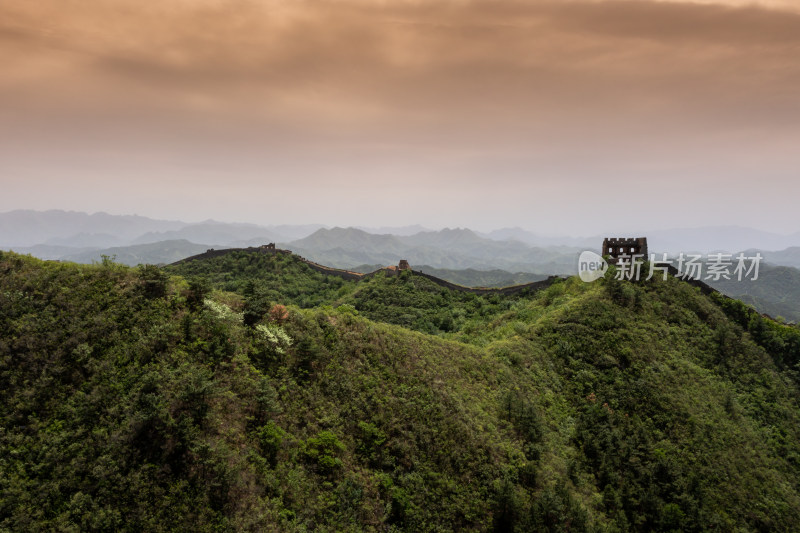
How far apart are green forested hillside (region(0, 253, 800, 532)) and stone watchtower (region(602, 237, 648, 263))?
17090 mm

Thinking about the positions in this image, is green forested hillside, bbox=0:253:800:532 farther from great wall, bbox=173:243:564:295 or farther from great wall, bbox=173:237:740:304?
great wall, bbox=173:243:564:295

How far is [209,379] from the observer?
11117 mm

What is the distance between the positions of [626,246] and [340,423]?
41457mm

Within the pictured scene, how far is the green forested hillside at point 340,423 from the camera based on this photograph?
881cm

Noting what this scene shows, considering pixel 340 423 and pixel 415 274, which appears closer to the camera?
pixel 340 423

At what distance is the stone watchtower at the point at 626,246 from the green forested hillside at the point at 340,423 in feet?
56.1

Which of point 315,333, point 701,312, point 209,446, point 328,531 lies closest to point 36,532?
point 209,446

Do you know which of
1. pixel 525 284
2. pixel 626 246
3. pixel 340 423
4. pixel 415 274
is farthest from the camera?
pixel 415 274

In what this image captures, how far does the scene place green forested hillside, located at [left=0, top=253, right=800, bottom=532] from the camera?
881 cm

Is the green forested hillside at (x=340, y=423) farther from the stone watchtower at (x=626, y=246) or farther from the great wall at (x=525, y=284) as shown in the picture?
the stone watchtower at (x=626, y=246)

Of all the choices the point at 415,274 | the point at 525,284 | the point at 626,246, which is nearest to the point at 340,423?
the point at 415,274

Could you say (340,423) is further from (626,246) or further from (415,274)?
(626,246)

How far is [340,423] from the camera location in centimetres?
1326

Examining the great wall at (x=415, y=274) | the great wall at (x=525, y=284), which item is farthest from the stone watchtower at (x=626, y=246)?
the great wall at (x=415, y=274)
